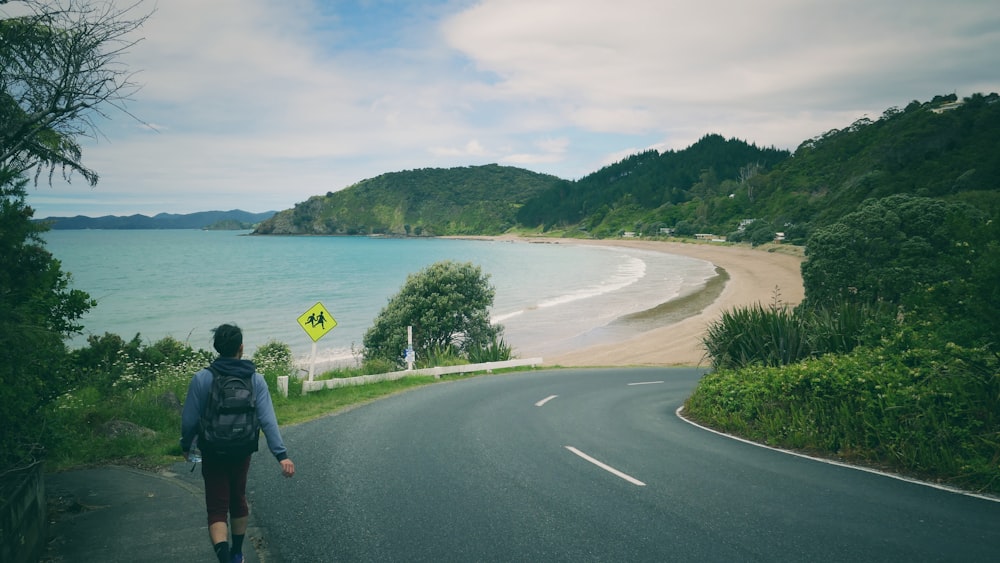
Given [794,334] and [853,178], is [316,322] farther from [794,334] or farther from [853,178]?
[853,178]

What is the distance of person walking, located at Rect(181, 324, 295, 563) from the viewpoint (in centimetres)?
479

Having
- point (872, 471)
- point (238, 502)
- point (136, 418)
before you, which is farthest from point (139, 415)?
point (872, 471)

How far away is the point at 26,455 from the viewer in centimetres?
534

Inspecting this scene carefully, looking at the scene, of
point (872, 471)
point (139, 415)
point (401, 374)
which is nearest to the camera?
point (872, 471)

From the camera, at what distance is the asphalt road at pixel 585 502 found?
17.5 feet

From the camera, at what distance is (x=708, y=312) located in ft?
148

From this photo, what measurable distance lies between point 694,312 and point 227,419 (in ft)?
148

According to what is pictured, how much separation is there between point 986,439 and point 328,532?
26.4 ft

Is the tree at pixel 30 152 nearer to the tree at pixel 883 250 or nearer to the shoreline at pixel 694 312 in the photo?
the shoreline at pixel 694 312

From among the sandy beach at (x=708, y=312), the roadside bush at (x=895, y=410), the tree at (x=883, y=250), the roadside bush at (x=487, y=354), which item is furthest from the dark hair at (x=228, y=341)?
the tree at (x=883, y=250)

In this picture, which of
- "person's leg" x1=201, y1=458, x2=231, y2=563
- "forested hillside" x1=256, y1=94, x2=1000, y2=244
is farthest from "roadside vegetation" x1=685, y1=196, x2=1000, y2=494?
"forested hillside" x1=256, y1=94, x2=1000, y2=244

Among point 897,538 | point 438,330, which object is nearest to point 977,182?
point 438,330

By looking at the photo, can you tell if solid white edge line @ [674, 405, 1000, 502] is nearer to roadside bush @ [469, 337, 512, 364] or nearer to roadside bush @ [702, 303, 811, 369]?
roadside bush @ [702, 303, 811, 369]

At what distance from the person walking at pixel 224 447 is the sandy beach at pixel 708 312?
14235mm
